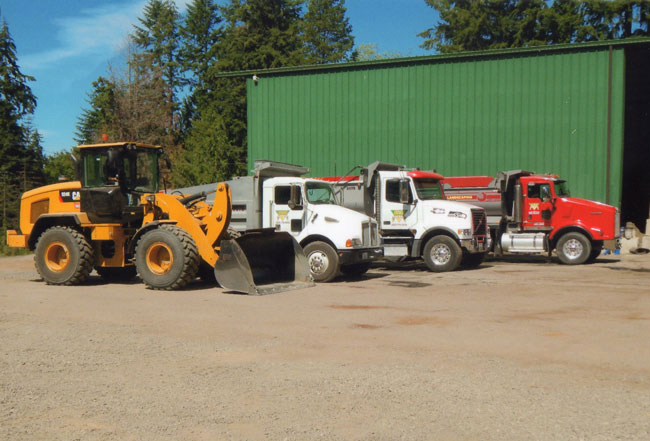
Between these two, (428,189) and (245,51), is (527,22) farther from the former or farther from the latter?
(428,189)

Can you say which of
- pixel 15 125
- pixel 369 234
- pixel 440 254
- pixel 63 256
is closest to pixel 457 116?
pixel 440 254

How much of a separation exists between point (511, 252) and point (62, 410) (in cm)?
1614

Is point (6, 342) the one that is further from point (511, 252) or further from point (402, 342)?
point (511, 252)

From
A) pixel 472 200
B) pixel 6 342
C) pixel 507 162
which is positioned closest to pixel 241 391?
pixel 6 342

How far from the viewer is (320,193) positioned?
1488cm

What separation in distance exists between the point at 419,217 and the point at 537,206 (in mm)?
4821

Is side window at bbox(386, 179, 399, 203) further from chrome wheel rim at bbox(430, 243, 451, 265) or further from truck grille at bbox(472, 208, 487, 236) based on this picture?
truck grille at bbox(472, 208, 487, 236)

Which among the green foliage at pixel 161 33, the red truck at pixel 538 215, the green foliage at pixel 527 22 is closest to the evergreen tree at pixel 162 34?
the green foliage at pixel 161 33

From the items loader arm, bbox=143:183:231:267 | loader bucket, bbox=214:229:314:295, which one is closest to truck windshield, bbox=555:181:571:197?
loader bucket, bbox=214:229:314:295

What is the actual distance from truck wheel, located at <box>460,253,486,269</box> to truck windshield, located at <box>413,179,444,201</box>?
2.04 m

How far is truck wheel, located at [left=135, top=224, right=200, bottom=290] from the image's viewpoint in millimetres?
11828

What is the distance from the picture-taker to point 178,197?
13531mm

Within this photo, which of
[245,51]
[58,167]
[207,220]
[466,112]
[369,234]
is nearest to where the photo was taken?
[207,220]

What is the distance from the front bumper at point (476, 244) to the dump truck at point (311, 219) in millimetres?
2661
